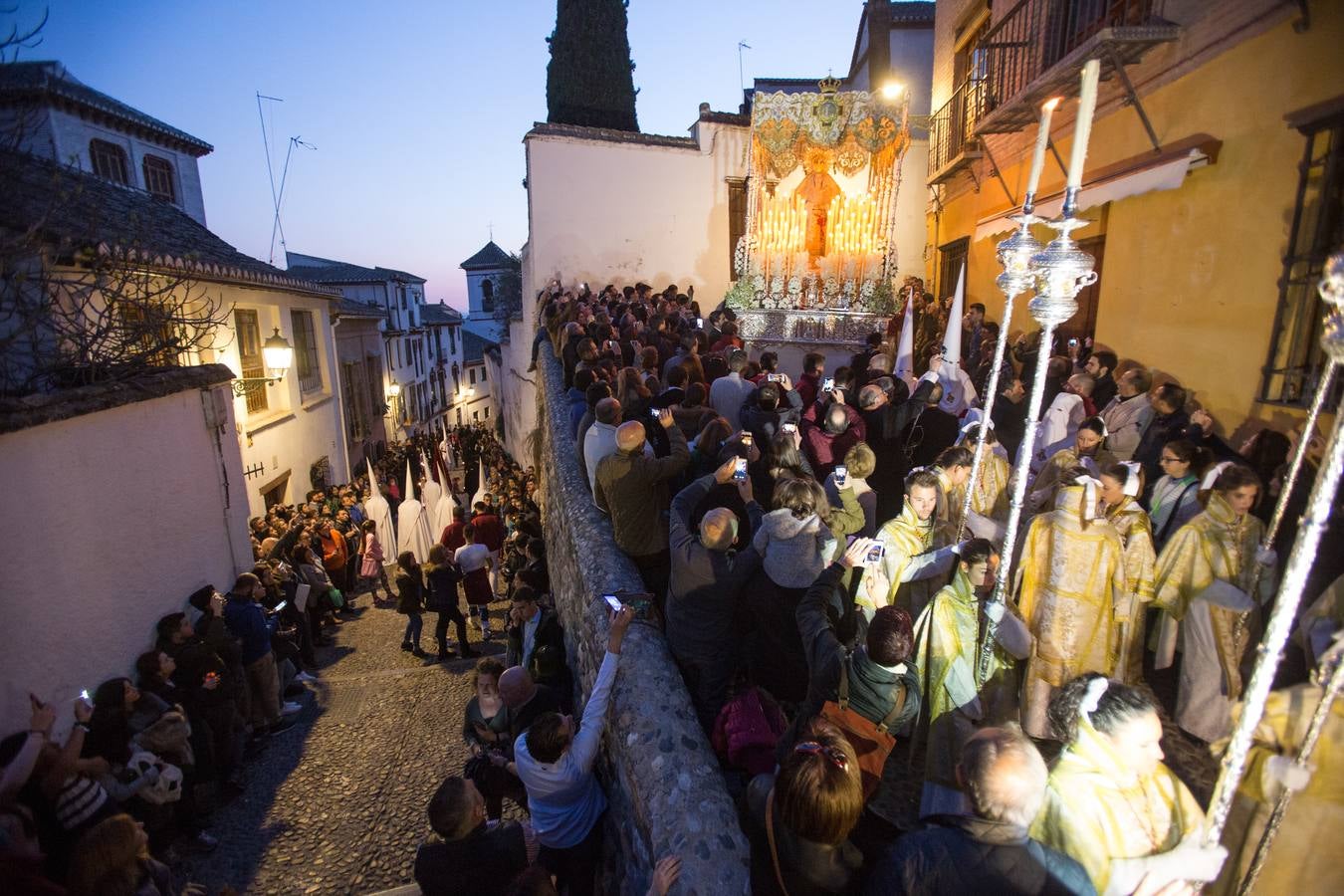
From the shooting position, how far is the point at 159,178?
727 inches

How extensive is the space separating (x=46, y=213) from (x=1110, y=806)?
731 centimetres

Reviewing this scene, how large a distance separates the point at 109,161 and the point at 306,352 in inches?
310

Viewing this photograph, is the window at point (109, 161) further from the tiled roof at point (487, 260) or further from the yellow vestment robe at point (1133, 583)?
the tiled roof at point (487, 260)

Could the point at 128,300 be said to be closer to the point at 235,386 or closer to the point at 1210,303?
the point at 235,386

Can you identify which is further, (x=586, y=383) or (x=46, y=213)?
(x=586, y=383)

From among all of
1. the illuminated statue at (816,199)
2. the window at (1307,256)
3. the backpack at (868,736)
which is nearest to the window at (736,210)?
the illuminated statue at (816,199)

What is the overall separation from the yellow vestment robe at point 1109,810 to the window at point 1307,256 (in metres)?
4.85

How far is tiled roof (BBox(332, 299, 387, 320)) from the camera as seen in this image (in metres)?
18.7

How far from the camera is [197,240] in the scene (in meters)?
12.0

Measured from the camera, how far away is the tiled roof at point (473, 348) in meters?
42.4

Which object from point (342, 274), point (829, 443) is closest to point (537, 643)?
point (829, 443)

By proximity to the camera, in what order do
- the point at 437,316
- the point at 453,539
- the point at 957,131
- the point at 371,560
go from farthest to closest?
the point at 437,316 → the point at 957,131 → the point at 371,560 → the point at 453,539

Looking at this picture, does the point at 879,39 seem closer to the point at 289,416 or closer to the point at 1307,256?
the point at 1307,256

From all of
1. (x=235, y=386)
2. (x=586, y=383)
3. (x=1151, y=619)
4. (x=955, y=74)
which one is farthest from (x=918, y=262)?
(x=235, y=386)
